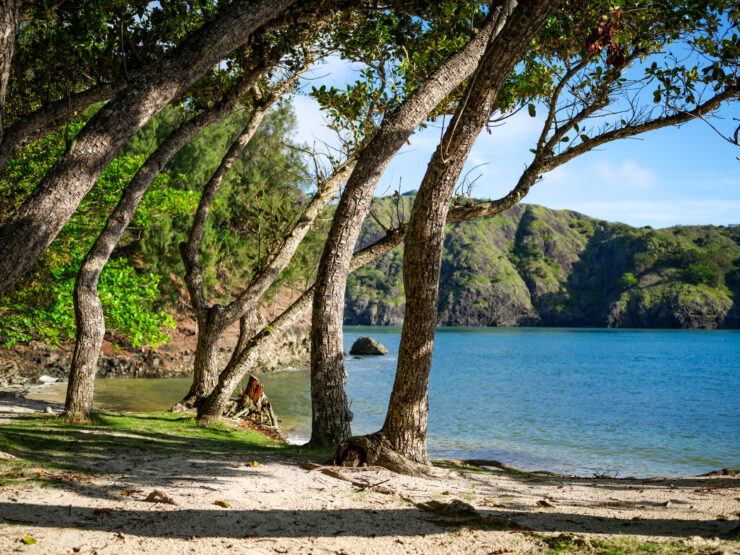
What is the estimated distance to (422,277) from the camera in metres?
5.50

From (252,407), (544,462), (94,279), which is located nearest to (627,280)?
(544,462)

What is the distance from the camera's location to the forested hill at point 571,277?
394 feet

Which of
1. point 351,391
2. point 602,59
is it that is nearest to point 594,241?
point 351,391

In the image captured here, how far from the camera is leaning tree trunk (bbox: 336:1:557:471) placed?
536 cm

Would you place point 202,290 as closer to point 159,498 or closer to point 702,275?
point 159,498

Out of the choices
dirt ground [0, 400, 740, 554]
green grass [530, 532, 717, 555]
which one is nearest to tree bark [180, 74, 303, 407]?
dirt ground [0, 400, 740, 554]

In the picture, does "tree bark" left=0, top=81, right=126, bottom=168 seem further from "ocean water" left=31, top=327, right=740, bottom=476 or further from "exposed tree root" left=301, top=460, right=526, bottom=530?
"ocean water" left=31, top=327, right=740, bottom=476

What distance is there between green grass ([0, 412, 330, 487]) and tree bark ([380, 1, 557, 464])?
124 centimetres

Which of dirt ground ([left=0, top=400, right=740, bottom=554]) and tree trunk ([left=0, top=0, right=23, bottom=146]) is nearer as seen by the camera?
dirt ground ([left=0, top=400, right=740, bottom=554])

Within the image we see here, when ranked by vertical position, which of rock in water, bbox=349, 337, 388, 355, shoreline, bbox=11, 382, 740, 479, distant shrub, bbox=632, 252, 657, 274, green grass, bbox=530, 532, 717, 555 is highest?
distant shrub, bbox=632, 252, 657, 274

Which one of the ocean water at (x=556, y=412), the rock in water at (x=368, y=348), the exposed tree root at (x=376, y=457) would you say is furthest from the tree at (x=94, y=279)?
the rock in water at (x=368, y=348)

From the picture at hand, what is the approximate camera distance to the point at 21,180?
38.7 ft

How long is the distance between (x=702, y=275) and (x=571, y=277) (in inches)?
1395

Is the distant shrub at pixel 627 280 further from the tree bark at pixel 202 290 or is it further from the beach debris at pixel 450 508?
the beach debris at pixel 450 508
